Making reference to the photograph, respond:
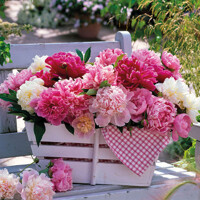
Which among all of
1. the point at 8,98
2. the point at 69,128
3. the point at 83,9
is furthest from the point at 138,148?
the point at 83,9

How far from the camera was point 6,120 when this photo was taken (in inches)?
66.4

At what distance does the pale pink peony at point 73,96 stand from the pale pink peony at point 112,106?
0.04 m

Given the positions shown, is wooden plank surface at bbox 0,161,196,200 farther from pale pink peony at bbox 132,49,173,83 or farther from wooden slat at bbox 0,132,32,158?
wooden slat at bbox 0,132,32,158

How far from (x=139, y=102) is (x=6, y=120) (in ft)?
2.54

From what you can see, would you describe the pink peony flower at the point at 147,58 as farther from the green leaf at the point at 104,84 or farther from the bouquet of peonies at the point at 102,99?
the green leaf at the point at 104,84

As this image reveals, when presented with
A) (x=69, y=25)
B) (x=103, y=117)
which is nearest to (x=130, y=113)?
(x=103, y=117)

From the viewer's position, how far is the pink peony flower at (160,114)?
115 centimetres

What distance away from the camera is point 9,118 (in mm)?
1689

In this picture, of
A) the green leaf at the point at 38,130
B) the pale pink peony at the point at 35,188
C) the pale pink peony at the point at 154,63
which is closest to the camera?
the pale pink peony at the point at 35,188

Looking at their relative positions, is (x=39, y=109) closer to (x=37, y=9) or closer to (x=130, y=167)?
(x=130, y=167)

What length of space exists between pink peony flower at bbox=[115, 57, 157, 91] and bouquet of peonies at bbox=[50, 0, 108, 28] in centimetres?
529

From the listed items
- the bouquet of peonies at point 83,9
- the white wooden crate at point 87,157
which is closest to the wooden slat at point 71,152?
the white wooden crate at point 87,157

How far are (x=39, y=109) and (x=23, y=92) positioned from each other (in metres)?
0.09

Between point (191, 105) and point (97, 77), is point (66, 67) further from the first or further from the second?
point (191, 105)
